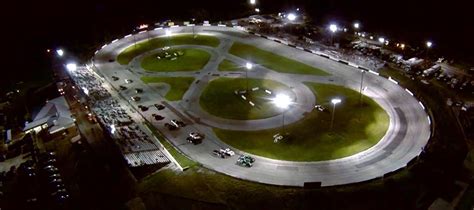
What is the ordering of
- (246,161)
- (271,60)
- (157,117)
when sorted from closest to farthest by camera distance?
(246,161) < (157,117) < (271,60)

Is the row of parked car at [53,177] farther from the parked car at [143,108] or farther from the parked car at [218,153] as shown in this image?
the parked car at [218,153]

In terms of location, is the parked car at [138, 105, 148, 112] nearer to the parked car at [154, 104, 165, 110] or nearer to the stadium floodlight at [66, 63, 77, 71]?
the parked car at [154, 104, 165, 110]

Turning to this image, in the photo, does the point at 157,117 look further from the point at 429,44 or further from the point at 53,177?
the point at 429,44

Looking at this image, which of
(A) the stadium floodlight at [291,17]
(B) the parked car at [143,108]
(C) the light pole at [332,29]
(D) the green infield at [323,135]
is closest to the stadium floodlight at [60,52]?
(B) the parked car at [143,108]

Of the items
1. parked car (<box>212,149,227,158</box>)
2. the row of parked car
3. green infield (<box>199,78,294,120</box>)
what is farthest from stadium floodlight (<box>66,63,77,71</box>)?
parked car (<box>212,149,227,158</box>)

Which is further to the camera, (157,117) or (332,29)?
(332,29)

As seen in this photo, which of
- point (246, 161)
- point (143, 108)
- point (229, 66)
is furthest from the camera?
point (229, 66)

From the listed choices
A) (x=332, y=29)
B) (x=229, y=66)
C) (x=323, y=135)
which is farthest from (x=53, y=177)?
(x=332, y=29)
